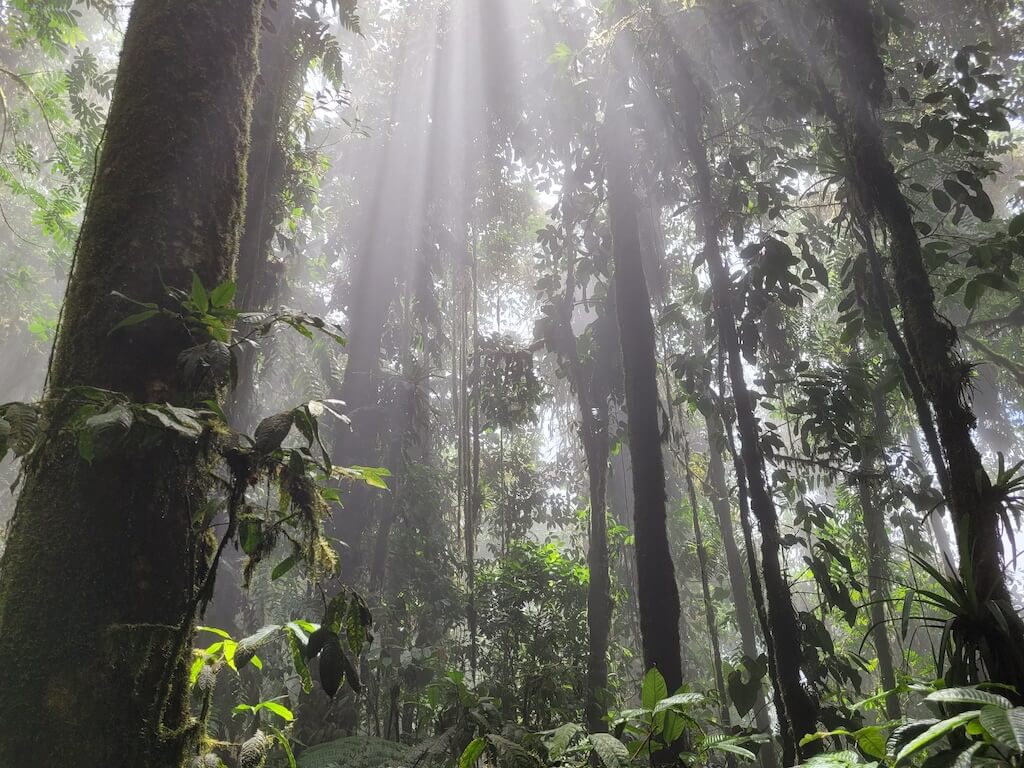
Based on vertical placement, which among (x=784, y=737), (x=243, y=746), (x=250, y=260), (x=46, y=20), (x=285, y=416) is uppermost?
(x=46, y=20)

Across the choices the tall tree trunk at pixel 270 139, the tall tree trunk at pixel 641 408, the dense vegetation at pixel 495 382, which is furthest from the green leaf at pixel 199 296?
the tall tree trunk at pixel 641 408

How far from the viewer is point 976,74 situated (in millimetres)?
3721

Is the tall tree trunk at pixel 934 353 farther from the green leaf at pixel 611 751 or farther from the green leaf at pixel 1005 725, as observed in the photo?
the green leaf at pixel 611 751

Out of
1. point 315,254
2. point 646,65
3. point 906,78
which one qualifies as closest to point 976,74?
point 646,65

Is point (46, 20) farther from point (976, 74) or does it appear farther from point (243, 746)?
point (976, 74)

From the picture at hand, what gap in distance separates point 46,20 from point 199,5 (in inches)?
211

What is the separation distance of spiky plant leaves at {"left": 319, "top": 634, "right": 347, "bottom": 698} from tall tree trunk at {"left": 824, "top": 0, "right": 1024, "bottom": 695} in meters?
2.06

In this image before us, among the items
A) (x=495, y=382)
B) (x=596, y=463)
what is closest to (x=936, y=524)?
(x=596, y=463)

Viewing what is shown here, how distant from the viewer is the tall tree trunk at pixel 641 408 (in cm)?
387

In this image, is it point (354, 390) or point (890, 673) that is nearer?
point (890, 673)

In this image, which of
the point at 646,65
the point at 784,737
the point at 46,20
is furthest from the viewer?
the point at 46,20

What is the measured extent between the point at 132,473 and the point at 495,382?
571 cm

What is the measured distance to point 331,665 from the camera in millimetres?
1548

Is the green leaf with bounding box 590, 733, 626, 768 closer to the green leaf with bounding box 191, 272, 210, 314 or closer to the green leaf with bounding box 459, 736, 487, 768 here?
the green leaf with bounding box 459, 736, 487, 768
